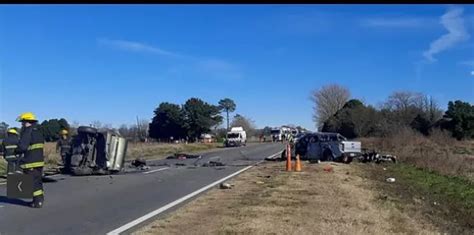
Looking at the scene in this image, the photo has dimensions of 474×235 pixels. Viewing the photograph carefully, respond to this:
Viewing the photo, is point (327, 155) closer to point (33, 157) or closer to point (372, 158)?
point (372, 158)

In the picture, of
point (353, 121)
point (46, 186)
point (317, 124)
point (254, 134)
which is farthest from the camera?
point (254, 134)

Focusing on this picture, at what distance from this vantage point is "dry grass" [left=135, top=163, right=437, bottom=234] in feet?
31.0

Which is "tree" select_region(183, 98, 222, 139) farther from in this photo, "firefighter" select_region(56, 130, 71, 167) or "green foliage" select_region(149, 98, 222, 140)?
"firefighter" select_region(56, 130, 71, 167)

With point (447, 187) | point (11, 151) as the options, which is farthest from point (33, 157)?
point (447, 187)

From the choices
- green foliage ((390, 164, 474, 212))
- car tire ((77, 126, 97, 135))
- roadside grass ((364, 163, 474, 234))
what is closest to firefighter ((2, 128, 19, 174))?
car tire ((77, 126, 97, 135))

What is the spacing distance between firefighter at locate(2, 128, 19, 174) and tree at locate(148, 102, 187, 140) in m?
96.3

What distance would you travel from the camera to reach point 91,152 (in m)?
21.3

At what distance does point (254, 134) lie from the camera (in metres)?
178

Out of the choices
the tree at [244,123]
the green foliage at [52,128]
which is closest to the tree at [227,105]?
the tree at [244,123]

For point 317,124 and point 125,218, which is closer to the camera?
point 125,218
